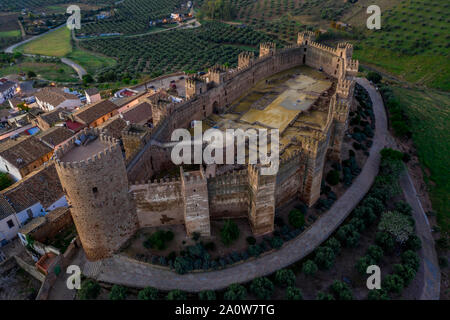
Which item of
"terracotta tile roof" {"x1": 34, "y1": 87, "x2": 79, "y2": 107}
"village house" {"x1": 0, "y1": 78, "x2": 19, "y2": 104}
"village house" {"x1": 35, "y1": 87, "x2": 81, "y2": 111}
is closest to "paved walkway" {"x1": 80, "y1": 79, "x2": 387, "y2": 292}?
"village house" {"x1": 35, "y1": 87, "x2": 81, "y2": 111}

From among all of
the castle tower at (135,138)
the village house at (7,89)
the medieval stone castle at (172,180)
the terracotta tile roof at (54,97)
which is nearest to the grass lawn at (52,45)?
the village house at (7,89)

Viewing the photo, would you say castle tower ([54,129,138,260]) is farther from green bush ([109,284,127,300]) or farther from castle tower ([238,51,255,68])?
castle tower ([238,51,255,68])

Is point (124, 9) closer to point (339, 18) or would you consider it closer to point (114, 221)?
point (339, 18)

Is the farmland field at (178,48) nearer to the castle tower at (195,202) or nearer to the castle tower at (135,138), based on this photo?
the castle tower at (135,138)

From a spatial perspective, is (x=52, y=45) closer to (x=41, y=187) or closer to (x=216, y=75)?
(x=216, y=75)

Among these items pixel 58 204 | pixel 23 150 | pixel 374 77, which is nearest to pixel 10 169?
pixel 23 150

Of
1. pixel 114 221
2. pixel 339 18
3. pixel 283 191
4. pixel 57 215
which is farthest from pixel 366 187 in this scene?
pixel 339 18
